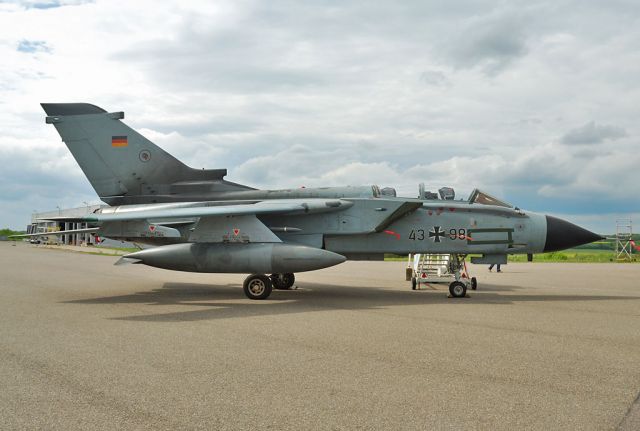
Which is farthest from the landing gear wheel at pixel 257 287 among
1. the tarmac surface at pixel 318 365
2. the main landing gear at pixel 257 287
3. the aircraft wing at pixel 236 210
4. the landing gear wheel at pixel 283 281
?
the landing gear wheel at pixel 283 281

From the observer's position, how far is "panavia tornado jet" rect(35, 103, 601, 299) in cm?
1070

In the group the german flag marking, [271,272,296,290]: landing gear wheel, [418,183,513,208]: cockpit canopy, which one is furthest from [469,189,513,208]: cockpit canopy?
the german flag marking

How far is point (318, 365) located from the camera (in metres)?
5.04

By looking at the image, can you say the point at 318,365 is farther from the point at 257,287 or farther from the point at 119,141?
the point at 119,141

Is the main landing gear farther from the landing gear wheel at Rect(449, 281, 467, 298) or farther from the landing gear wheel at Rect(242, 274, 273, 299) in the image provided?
the landing gear wheel at Rect(449, 281, 467, 298)

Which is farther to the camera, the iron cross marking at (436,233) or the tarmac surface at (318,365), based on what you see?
the iron cross marking at (436,233)

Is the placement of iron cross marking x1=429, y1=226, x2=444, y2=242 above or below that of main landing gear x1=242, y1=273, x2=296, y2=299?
above

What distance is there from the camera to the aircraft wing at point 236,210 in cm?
1016

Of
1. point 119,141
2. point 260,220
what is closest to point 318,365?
point 260,220

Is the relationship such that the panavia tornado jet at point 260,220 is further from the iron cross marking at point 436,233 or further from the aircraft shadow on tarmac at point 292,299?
the aircraft shadow on tarmac at point 292,299

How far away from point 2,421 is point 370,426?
2427mm

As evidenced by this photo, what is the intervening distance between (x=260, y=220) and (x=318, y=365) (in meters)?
7.06

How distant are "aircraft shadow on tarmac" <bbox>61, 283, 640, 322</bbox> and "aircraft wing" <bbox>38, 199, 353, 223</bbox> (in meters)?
1.72

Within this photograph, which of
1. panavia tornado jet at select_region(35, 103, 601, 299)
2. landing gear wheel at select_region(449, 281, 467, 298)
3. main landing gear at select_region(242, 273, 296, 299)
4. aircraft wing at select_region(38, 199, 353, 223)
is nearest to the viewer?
aircraft wing at select_region(38, 199, 353, 223)
